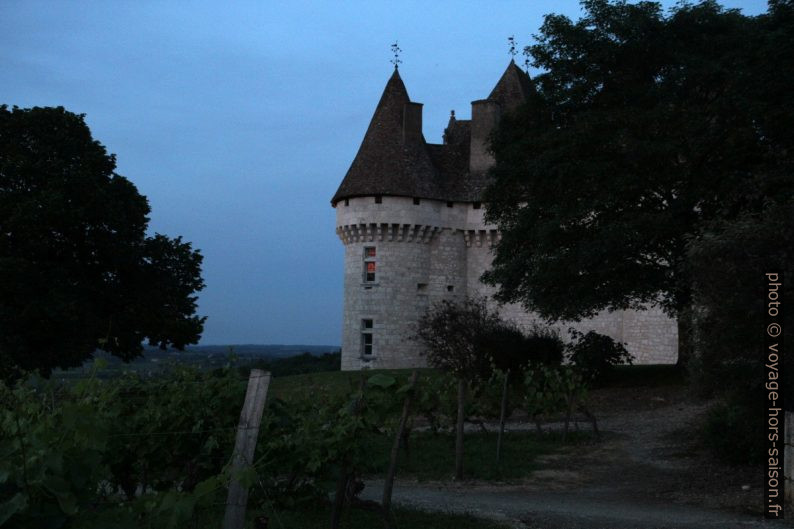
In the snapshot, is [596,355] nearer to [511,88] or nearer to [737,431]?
[737,431]

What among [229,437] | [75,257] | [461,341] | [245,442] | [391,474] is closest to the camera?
[245,442]

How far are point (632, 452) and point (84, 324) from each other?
674 inches

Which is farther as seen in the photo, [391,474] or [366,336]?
[366,336]

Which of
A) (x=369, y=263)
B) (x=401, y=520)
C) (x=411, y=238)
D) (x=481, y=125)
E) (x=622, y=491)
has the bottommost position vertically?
(x=622, y=491)

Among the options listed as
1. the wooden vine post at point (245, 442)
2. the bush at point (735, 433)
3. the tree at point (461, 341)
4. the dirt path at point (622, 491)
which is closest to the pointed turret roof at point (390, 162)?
the tree at point (461, 341)

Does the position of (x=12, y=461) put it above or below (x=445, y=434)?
above

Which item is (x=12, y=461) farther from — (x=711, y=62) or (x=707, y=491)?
(x=711, y=62)

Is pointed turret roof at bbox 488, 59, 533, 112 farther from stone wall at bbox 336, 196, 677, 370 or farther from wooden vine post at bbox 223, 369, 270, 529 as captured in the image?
wooden vine post at bbox 223, 369, 270, 529

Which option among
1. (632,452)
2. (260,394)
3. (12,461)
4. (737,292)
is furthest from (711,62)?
(12,461)

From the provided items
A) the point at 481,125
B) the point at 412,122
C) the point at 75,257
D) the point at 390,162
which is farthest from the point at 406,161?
the point at 75,257

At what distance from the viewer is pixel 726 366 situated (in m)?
10.4

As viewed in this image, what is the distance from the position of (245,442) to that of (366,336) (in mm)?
31494

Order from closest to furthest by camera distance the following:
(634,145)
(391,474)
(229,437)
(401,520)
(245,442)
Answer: (245,442)
(229,437)
(391,474)
(401,520)
(634,145)

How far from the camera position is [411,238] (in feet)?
122
